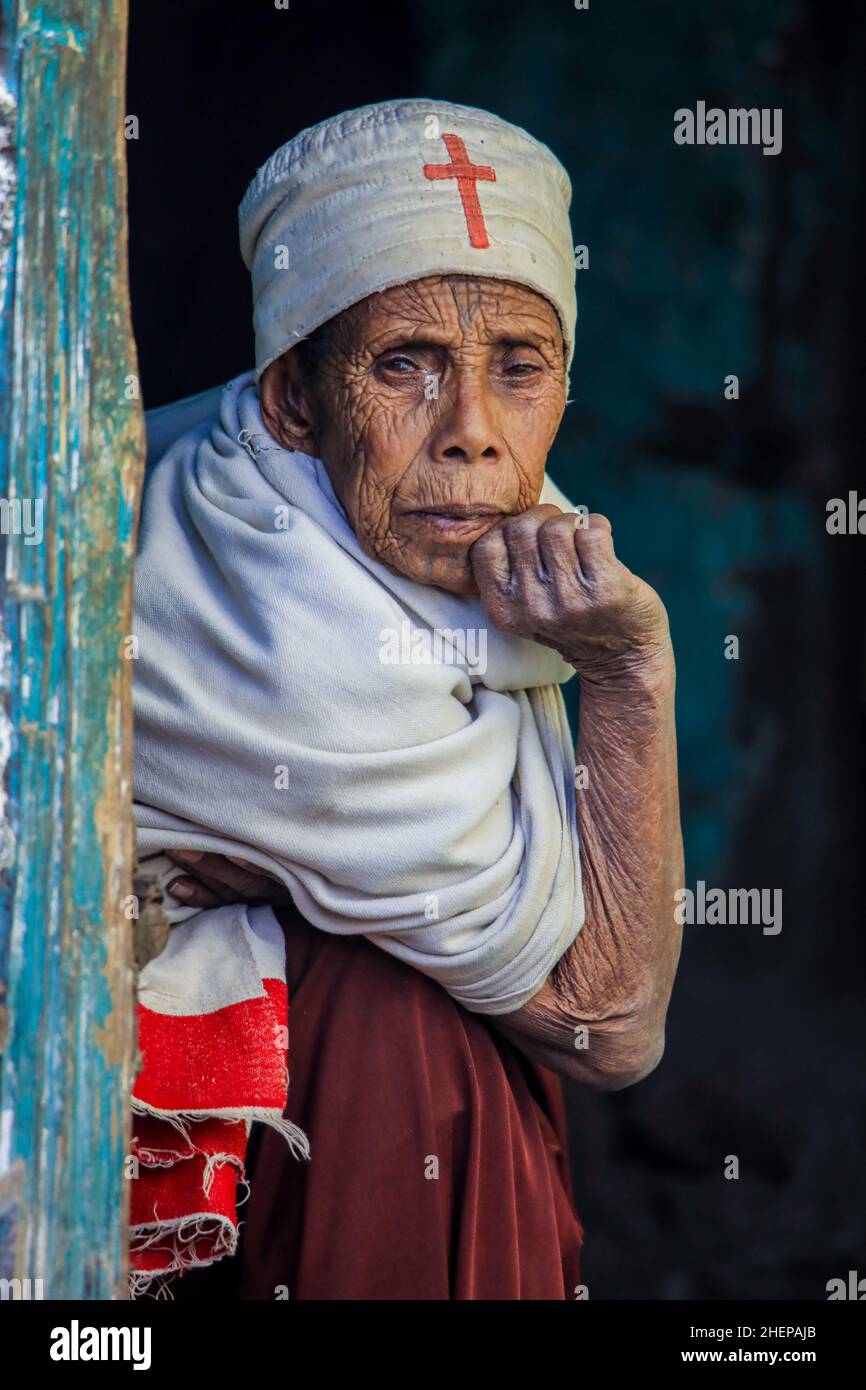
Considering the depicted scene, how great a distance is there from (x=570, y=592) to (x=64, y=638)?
78 centimetres

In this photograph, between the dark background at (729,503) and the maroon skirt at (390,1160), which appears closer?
the maroon skirt at (390,1160)

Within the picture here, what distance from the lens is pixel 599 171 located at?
4.90 metres

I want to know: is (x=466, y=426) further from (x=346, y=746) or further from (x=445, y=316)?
(x=346, y=746)

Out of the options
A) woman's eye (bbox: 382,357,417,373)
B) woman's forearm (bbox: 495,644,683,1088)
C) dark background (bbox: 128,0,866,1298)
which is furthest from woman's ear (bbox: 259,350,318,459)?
dark background (bbox: 128,0,866,1298)

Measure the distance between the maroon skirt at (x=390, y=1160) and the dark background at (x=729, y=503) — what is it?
95.2 inches

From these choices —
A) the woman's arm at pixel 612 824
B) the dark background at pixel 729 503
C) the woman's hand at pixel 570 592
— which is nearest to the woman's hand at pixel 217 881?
the woman's arm at pixel 612 824

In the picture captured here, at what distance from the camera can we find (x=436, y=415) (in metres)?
2.56

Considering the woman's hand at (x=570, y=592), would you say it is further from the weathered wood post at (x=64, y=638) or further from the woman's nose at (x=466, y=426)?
the weathered wood post at (x=64, y=638)

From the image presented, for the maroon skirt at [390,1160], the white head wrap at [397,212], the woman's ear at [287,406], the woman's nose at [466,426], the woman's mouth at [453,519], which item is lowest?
the maroon skirt at [390,1160]

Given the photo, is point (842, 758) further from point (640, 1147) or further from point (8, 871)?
point (8, 871)

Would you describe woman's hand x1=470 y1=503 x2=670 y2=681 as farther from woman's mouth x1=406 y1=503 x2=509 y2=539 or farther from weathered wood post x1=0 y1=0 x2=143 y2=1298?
weathered wood post x1=0 y1=0 x2=143 y2=1298

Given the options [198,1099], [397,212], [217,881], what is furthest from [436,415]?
[198,1099]

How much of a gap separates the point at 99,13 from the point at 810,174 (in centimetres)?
367

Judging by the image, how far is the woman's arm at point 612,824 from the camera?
2535mm
